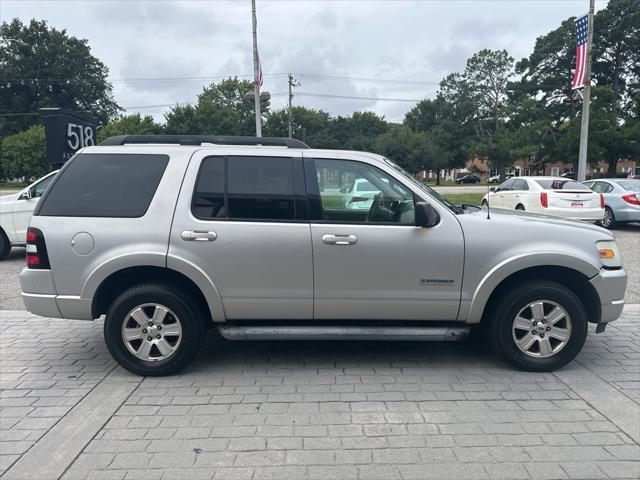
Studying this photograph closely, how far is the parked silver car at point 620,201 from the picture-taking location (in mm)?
13094

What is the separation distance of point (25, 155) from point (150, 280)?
178 feet

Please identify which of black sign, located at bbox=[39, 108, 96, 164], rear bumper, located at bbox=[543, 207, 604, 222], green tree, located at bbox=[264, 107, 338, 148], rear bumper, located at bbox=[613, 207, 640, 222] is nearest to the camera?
black sign, located at bbox=[39, 108, 96, 164]

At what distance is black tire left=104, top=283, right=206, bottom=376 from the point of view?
413 centimetres

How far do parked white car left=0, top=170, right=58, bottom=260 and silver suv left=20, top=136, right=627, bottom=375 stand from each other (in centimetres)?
634

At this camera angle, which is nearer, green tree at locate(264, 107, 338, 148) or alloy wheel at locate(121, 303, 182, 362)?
alloy wheel at locate(121, 303, 182, 362)

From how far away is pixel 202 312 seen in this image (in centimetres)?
436

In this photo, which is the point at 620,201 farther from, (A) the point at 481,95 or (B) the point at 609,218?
(A) the point at 481,95

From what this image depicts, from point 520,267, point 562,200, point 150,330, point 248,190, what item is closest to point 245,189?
point 248,190

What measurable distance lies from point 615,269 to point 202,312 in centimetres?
366

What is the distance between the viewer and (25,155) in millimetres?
49719

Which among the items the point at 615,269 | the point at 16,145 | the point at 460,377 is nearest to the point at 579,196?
the point at 615,269

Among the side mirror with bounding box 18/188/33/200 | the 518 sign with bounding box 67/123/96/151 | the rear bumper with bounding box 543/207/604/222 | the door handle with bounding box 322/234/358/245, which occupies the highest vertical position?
the 518 sign with bounding box 67/123/96/151

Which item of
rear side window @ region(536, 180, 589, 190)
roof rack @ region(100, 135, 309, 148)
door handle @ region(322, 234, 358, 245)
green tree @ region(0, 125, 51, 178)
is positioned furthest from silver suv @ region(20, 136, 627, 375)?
green tree @ region(0, 125, 51, 178)

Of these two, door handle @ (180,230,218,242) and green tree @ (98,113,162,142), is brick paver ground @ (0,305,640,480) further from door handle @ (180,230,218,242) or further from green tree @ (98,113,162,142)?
green tree @ (98,113,162,142)
